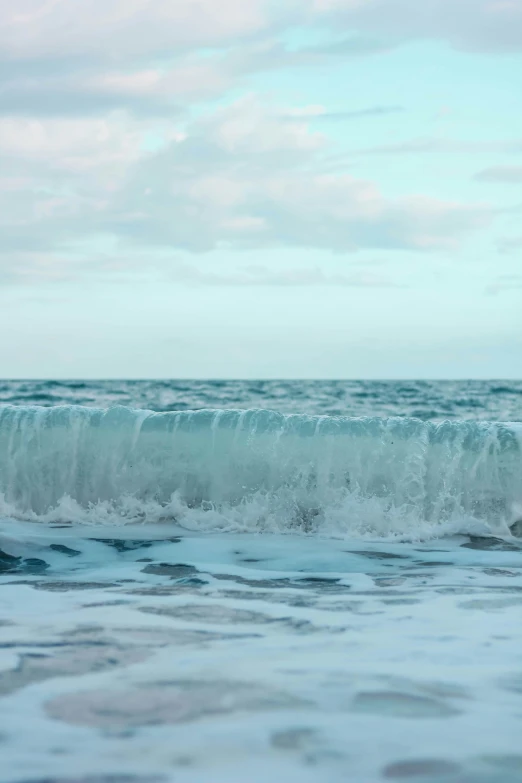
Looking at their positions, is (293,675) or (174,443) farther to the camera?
(174,443)

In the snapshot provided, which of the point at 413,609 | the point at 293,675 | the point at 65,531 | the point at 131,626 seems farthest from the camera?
the point at 65,531

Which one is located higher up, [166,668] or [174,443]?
[174,443]

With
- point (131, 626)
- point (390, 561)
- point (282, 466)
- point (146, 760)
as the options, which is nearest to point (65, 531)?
point (282, 466)

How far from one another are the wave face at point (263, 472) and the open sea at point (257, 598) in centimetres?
2

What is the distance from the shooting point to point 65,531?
7.48 meters

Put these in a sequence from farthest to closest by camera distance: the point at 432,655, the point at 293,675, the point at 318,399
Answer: the point at 318,399
the point at 432,655
the point at 293,675

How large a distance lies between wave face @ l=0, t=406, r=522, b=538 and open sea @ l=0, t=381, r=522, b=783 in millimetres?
21

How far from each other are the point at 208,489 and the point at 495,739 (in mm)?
5675

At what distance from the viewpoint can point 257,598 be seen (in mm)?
4953

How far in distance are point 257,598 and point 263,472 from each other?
3.40 meters

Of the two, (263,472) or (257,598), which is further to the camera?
(263,472)

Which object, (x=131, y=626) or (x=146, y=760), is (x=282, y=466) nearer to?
(x=131, y=626)

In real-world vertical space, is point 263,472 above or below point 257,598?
above

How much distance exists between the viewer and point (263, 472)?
8328mm
